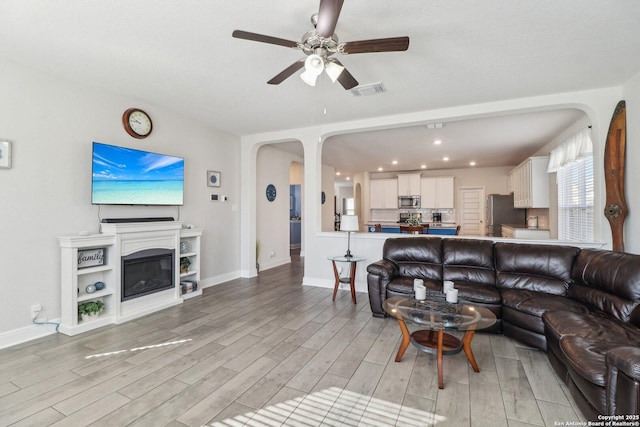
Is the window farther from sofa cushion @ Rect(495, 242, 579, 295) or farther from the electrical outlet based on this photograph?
the electrical outlet

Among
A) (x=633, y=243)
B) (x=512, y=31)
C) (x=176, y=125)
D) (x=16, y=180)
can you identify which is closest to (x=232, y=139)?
(x=176, y=125)

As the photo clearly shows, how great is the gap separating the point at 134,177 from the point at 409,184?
801 cm

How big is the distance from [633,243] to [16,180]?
6350 mm

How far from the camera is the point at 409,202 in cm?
981

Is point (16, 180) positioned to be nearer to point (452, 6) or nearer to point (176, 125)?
point (176, 125)

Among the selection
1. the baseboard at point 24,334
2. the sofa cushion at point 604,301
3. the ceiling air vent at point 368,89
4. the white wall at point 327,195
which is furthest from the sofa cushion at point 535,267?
the white wall at point 327,195

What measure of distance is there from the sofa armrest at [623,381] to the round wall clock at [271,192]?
19.0 feet

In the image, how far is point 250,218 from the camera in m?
5.77

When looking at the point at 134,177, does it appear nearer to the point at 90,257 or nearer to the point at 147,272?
the point at 90,257

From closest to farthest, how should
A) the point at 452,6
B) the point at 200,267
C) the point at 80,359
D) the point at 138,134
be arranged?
1. the point at 452,6
2. the point at 80,359
3. the point at 138,134
4. the point at 200,267

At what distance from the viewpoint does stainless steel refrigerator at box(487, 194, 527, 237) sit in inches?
306

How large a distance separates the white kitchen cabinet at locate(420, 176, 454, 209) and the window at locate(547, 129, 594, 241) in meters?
4.01

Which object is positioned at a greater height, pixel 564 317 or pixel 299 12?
pixel 299 12

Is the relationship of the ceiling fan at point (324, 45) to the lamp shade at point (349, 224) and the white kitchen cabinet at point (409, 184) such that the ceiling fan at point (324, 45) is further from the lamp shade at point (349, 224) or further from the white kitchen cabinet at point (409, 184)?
the white kitchen cabinet at point (409, 184)
